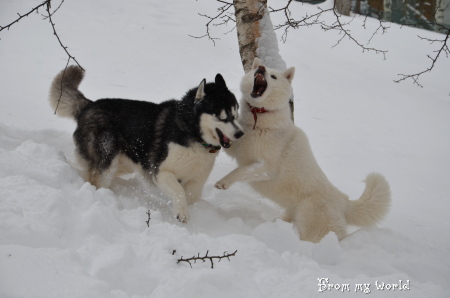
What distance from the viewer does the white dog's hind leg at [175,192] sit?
366 centimetres

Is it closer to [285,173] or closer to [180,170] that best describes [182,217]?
[180,170]

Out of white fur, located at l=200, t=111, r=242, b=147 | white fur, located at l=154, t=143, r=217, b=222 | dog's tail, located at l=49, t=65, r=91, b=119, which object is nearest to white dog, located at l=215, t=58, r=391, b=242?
white fur, located at l=154, t=143, r=217, b=222

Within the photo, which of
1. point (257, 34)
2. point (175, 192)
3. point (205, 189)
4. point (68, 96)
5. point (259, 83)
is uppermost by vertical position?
point (257, 34)

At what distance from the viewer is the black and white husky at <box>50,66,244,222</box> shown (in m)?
3.77

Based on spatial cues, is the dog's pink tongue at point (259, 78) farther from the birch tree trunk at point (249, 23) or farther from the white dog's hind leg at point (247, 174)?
the birch tree trunk at point (249, 23)

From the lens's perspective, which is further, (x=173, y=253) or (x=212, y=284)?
(x=173, y=253)

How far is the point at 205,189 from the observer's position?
15.9 ft

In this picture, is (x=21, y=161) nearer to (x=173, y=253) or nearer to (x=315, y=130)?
(x=173, y=253)

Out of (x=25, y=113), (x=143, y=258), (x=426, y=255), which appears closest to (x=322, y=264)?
(x=426, y=255)

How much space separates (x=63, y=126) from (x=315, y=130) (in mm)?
4652

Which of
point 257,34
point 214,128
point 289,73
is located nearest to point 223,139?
point 214,128

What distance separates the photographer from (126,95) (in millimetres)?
7508

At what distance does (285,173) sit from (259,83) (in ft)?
3.25

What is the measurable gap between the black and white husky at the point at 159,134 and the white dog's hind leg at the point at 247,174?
242 millimetres
